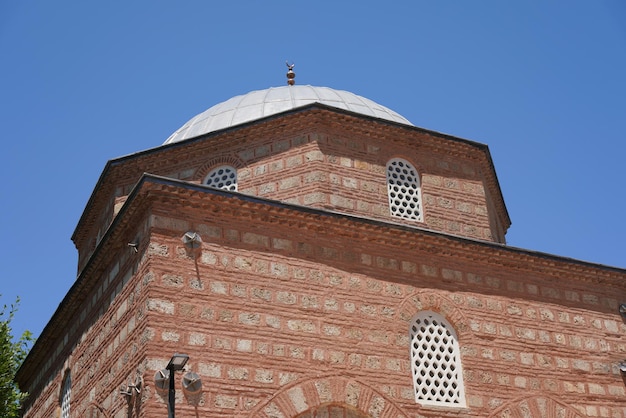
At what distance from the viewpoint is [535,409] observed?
29.6 ft

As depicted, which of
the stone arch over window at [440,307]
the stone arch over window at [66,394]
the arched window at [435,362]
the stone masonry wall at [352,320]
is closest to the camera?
the stone masonry wall at [352,320]

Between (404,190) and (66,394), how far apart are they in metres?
5.50

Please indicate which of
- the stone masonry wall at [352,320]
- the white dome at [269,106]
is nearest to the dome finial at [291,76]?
the white dome at [269,106]

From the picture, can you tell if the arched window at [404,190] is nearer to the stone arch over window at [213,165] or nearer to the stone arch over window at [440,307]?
the stone arch over window at [440,307]

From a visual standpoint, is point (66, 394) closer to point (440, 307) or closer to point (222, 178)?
point (222, 178)

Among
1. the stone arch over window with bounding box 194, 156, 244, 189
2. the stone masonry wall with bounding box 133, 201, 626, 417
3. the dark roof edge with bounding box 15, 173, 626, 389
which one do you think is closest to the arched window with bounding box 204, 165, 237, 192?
the stone arch over window with bounding box 194, 156, 244, 189

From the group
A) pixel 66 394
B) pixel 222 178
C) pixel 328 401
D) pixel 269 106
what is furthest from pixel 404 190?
pixel 66 394

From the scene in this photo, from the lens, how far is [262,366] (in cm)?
784

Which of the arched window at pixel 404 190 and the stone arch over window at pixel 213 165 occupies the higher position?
the stone arch over window at pixel 213 165

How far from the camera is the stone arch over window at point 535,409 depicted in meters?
8.84

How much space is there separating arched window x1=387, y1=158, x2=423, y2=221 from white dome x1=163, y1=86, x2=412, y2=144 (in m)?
1.57

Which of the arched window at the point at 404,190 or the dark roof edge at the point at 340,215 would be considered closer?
the dark roof edge at the point at 340,215

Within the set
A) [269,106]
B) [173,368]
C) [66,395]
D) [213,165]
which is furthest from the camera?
[269,106]

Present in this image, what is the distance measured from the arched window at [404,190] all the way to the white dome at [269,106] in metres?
1.57
